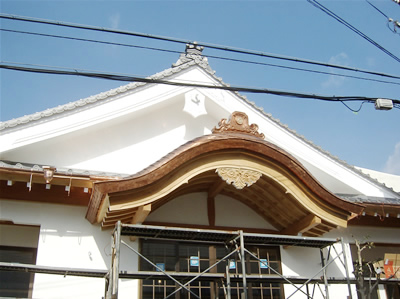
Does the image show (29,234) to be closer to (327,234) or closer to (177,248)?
(177,248)

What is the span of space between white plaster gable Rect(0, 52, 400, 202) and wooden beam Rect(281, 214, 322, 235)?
5.52ft

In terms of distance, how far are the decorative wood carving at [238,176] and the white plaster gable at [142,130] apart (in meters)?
2.05

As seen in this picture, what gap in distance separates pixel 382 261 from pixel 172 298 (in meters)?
4.65

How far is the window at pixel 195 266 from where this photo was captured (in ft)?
31.4

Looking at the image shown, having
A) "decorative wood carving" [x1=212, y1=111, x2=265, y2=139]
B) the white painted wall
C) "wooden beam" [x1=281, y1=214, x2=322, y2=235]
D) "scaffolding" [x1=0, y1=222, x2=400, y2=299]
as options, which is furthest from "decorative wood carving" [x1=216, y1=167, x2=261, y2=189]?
the white painted wall

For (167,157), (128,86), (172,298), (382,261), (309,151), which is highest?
(128,86)

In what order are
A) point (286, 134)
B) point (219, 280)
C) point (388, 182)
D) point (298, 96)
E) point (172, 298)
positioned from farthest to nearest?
point (388, 182) < point (286, 134) < point (172, 298) < point (219, 280) < point (298, 96)

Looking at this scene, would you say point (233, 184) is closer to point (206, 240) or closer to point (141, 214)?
point (206, 240)

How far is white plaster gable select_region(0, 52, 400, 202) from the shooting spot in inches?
384

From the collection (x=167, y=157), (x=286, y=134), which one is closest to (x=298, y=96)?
(x=167, y=157)

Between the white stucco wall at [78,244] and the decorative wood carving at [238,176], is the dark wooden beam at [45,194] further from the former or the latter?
the decorative wood carving at [238,176]

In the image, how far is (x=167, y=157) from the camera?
888 centimetres

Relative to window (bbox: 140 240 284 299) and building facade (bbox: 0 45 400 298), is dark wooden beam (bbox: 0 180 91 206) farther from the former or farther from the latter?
window (bbox: 140 240 284 299)

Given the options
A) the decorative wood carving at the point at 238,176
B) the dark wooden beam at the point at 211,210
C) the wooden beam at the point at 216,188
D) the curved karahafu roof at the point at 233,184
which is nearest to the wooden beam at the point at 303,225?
the curved karahafu roof at the point at 233,184
